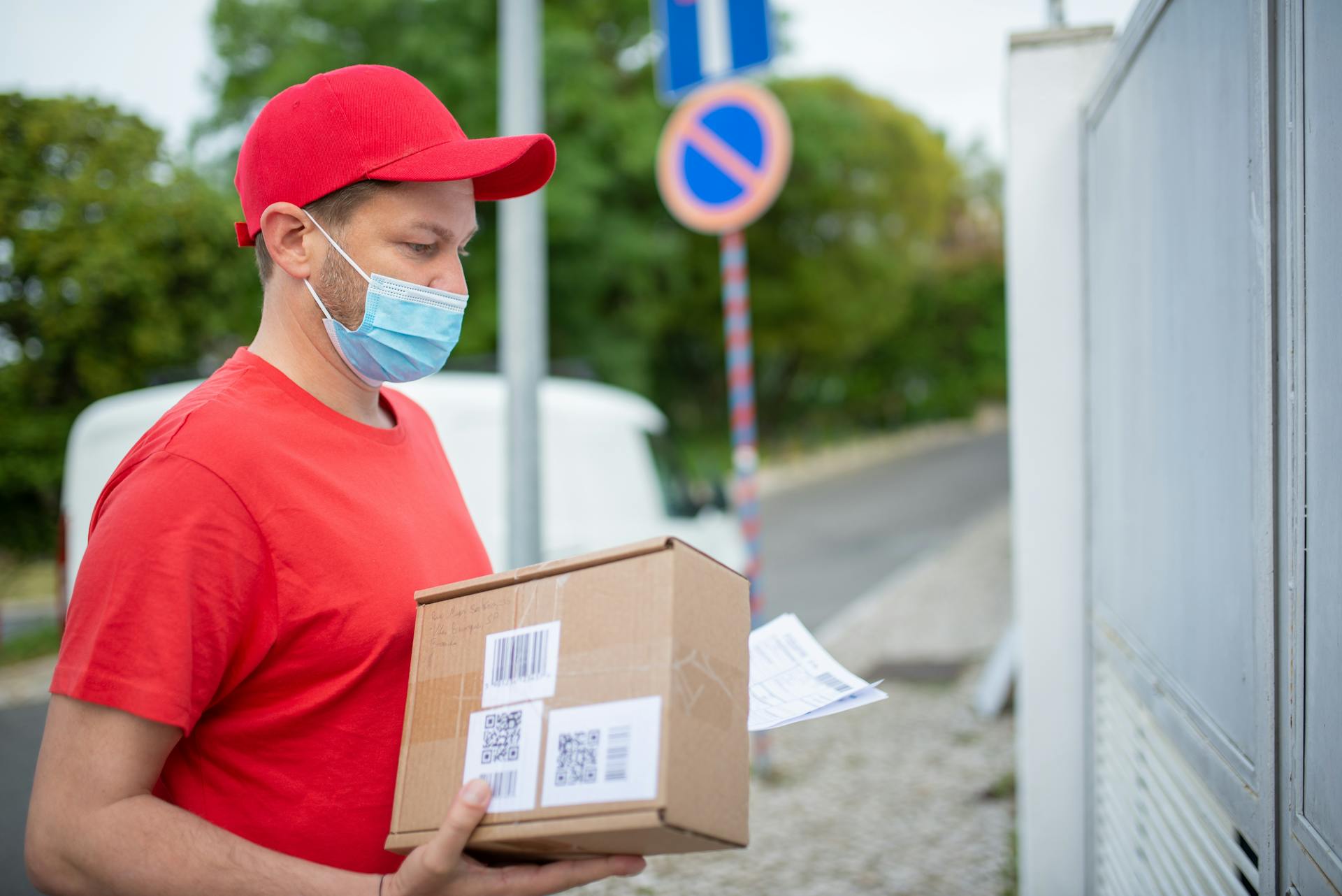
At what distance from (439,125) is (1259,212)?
1.21 m

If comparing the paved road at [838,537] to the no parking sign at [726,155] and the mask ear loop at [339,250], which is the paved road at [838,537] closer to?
the mask ear loop at [339,250]

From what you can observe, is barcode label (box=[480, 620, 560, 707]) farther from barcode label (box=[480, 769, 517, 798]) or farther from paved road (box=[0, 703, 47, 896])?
paved road (box=[0, 703, 47, 896])

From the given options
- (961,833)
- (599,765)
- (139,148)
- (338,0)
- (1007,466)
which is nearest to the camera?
(599,765)

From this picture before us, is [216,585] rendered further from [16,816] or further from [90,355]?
[90,355]

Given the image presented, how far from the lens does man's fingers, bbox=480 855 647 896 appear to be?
137 cm

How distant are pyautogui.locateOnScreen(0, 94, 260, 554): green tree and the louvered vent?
727 centimetres

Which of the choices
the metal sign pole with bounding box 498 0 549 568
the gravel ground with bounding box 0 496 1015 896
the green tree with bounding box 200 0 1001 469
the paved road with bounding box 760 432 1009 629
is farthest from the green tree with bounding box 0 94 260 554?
the paved road with bounding box 760 432 1009 629

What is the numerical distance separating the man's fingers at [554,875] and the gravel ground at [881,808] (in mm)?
2769

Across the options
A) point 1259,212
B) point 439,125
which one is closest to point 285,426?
point 439,125

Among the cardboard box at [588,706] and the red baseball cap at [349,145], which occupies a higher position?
the red baseball cap at [349,145]

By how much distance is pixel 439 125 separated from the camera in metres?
1.66

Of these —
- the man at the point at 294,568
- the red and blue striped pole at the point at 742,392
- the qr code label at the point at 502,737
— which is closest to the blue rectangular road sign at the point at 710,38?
the red and blue striped pole at the point at 742,392

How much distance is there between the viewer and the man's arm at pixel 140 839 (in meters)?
1.28

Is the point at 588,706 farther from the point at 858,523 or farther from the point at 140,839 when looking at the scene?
the point at 858,523
